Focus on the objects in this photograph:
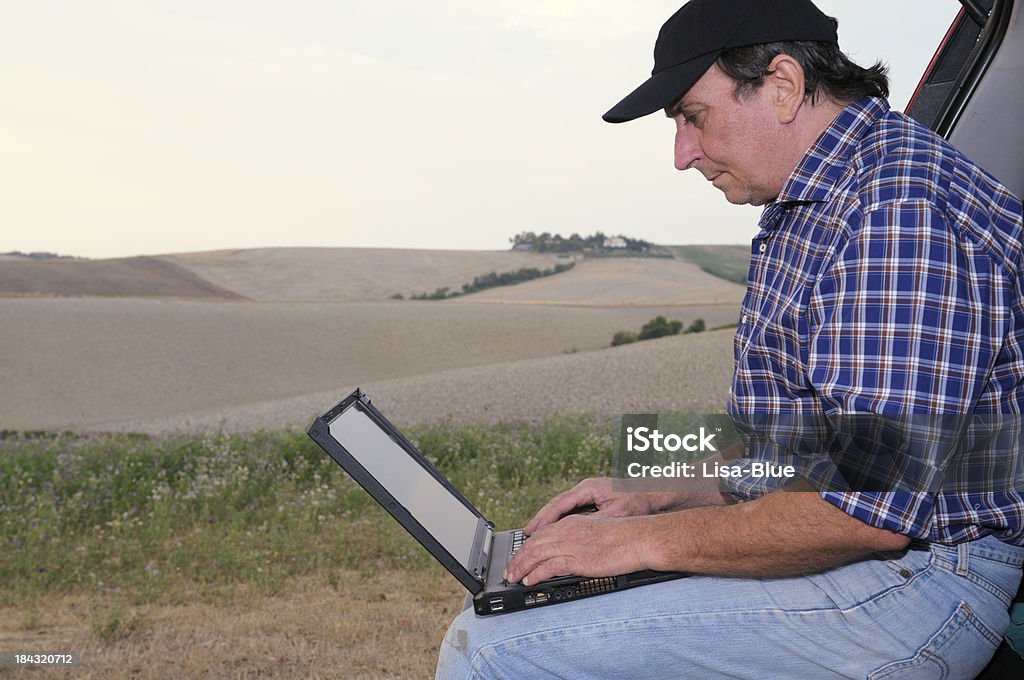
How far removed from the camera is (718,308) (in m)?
32.9

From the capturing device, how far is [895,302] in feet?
4.64

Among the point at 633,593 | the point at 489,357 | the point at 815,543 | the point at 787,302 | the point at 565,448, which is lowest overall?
the point at 489,357

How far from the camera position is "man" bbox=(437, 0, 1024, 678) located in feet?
4.70

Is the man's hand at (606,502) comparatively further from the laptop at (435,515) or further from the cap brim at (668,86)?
the cap brim at (668,86)

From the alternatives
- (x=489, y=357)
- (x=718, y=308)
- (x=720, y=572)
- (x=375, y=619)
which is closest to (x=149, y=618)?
(x=375, y=619)

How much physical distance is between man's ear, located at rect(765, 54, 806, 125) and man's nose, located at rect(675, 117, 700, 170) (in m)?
0.17

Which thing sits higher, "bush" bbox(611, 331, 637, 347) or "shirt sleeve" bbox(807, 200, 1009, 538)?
"shirt sleeve" bbox(807, 200, 1009, 538)

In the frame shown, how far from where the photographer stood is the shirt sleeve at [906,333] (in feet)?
4.60

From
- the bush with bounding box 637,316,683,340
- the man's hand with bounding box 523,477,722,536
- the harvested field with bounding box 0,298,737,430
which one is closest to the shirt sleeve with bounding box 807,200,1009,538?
the man's hand with bounding box 523,477,722,536

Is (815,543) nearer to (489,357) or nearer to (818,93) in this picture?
(818,93)

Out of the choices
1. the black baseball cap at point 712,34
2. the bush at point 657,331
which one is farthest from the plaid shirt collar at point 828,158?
the bush at point 657,331

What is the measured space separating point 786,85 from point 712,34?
164 millimetres

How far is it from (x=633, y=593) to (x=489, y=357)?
25.2m

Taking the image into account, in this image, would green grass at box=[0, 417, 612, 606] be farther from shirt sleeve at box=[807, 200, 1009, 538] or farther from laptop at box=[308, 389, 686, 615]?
shirt sleeve at box=[807, 200, 1009, 538]
